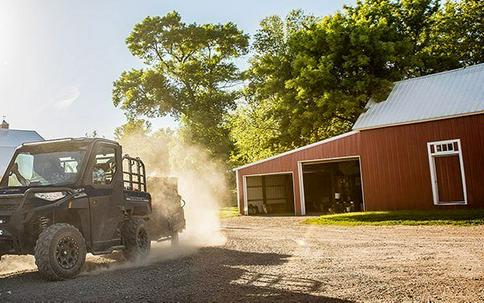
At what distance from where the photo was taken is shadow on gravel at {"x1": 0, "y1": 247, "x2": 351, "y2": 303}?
6207 mm

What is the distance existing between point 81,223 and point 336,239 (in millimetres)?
8386

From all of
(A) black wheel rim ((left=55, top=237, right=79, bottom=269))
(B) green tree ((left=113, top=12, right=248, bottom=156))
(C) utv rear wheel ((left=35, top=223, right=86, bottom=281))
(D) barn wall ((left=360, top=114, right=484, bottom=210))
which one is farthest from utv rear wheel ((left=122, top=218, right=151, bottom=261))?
(B) green tree ((left=113, top=12, right=248, bottom=156))

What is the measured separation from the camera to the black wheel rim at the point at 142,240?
9.84 m

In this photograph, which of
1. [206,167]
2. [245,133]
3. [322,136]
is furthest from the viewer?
[206,167]

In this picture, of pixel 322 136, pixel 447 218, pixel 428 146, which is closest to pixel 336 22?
pixel 322 136

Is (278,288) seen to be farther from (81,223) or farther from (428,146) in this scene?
(428,146)

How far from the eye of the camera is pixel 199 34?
45.6 meters

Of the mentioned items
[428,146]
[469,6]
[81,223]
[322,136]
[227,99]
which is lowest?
[81,223]

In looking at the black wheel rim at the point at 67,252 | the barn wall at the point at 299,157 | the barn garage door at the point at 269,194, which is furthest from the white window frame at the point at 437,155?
the black wheel rim at the point at 67,252

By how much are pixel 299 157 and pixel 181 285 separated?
68.8 feet

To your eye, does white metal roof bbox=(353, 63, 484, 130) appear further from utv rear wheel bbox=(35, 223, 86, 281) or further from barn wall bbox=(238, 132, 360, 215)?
utv rear wheel bbox=(35, 223, 86, 281)

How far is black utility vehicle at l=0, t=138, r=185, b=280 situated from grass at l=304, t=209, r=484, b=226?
1234cm

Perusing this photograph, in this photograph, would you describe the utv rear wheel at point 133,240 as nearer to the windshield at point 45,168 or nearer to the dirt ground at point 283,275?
the dirt ground at point 283,275

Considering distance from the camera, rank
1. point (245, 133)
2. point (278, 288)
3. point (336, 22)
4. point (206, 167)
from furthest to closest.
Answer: point (206, 167) → point (245, 133) → point (336, 22) → point (278, 288)
